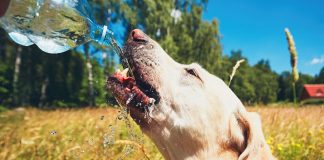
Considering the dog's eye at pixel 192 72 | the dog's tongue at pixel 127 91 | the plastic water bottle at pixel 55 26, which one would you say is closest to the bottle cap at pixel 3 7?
the plastic water bottle at pixel 55 26

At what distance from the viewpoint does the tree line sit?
110ft

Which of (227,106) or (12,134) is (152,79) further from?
(12,134)

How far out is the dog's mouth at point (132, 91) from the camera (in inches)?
164

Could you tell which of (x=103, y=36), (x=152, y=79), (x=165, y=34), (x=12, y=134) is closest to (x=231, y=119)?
(x=152, y=79)

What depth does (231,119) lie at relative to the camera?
14.4ft

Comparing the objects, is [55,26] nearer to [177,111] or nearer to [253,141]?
[177,111]

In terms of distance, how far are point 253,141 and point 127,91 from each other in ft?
4.00

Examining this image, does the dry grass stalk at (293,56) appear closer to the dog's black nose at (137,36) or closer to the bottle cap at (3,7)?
the dog's black nose at (137,36)

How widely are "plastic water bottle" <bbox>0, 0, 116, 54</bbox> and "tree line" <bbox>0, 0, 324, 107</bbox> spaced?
71.1 ft

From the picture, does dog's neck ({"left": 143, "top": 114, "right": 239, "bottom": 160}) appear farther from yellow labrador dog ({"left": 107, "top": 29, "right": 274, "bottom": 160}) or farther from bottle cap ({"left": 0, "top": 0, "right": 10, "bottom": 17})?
bottle cap ({"left": 0, "top": 0, "right": 10, "bottom": 17})

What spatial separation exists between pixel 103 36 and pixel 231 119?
149 cm

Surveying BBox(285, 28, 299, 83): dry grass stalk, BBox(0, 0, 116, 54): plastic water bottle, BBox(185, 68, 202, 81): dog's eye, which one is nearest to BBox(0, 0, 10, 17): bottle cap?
BBox(0, 0, 116, 54): plastic water bottle

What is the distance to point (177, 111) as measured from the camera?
4344 mm

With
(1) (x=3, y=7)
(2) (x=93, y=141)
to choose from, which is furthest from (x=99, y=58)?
(1) (x=3, y=7)
